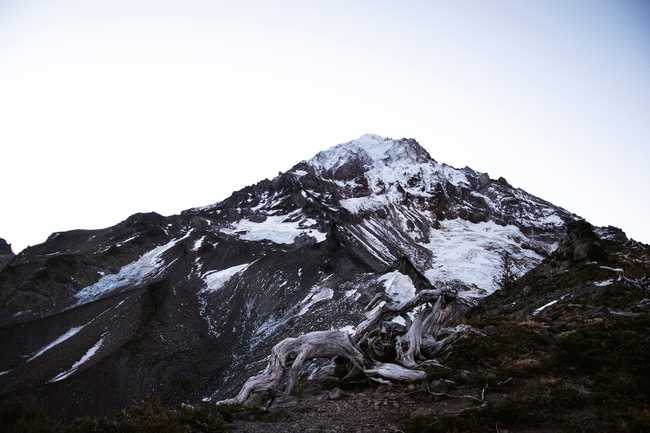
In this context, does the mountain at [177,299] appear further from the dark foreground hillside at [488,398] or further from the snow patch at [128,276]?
the dark foreground hillside at [488,398]

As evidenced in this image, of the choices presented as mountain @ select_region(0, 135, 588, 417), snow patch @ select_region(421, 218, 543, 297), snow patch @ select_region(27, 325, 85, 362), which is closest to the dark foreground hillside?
mountain @ select_region(0, 135, 588, 417)

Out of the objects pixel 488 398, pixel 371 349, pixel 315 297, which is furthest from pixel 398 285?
pixel 488 398

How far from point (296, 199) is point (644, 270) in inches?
5399

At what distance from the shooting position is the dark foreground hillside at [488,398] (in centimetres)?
887

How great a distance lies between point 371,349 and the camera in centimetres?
1558

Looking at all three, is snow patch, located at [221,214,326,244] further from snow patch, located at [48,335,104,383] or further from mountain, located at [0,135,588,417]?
snow patch, located at [48,335,104,383]

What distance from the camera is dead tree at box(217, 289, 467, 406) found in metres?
13.1

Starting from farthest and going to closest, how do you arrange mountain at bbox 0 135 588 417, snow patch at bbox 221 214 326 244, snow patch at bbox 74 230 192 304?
snow patch at bbox 221 214 326 244 < snow patch at bbox 74 230 192 304 < mountain at bbox 0 135 588 417

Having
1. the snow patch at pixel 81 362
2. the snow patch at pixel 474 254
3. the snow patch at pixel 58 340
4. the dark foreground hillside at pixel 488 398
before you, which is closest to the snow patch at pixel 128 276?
the snow patch at pixel 58 340

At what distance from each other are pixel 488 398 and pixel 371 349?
520 centimetres

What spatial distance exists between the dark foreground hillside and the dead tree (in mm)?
477

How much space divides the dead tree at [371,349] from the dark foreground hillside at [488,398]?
0.48 meters

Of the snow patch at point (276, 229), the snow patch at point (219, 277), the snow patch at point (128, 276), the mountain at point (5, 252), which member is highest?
the mountain at point (5, 252)

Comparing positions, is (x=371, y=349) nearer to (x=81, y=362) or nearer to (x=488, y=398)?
(x=488, y=398)
